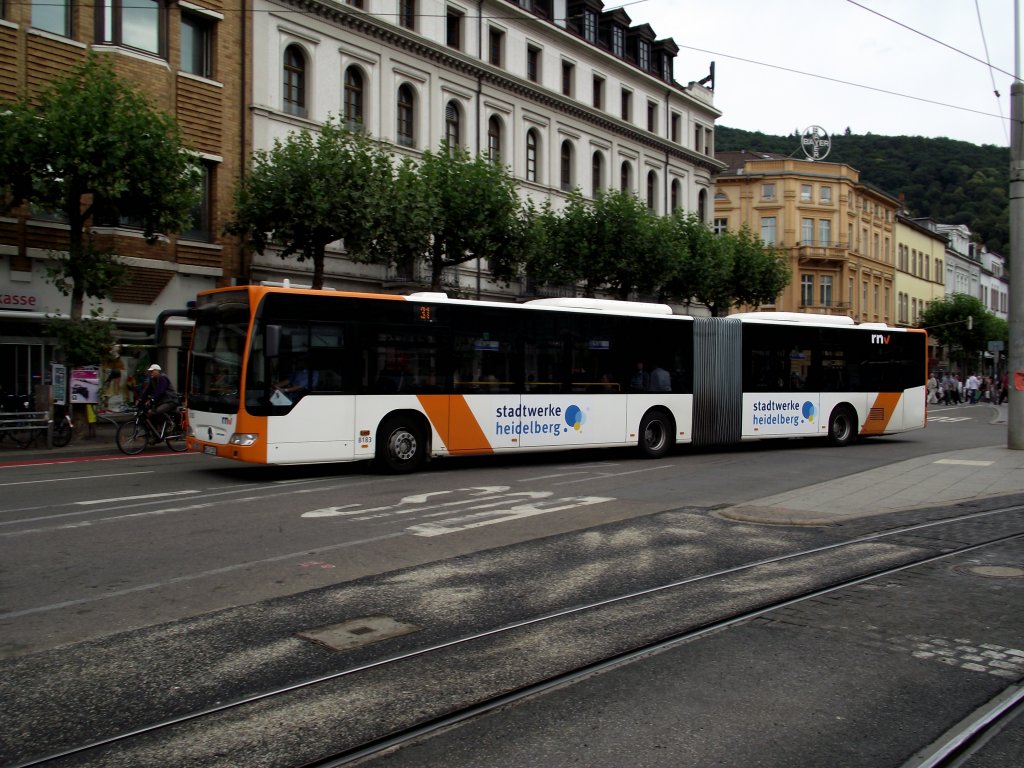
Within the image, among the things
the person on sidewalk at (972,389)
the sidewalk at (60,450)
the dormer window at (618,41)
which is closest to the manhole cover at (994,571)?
the sidewalk at (60,450)

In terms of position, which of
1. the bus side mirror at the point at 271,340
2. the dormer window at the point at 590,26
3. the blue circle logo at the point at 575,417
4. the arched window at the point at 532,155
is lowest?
the blue circle logo at the point at 575,417

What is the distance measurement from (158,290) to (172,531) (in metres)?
18.1

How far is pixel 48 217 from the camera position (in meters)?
23.2

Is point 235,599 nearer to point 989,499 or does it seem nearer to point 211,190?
point 989,499

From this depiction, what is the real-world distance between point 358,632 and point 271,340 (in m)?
8.12

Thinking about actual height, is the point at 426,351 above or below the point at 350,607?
above

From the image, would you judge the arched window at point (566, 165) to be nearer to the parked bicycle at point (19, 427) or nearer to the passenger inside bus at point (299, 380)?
the parked bicycle at point (19, 427)

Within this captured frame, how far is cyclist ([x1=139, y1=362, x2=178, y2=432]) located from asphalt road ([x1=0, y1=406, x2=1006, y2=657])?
A: 2.87ft

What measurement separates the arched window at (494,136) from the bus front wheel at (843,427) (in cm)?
1935

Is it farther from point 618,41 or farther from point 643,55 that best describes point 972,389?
point 618,41

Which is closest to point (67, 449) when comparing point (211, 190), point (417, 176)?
point (211, 190)

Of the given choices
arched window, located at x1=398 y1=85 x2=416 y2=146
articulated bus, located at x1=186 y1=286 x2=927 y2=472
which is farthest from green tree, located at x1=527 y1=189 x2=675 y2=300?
articulated bus, located at x1=186 y1=286 x2=927 y2=472

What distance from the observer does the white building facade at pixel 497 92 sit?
96.7 feet

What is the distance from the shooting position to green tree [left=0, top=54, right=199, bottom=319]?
18188 mm
